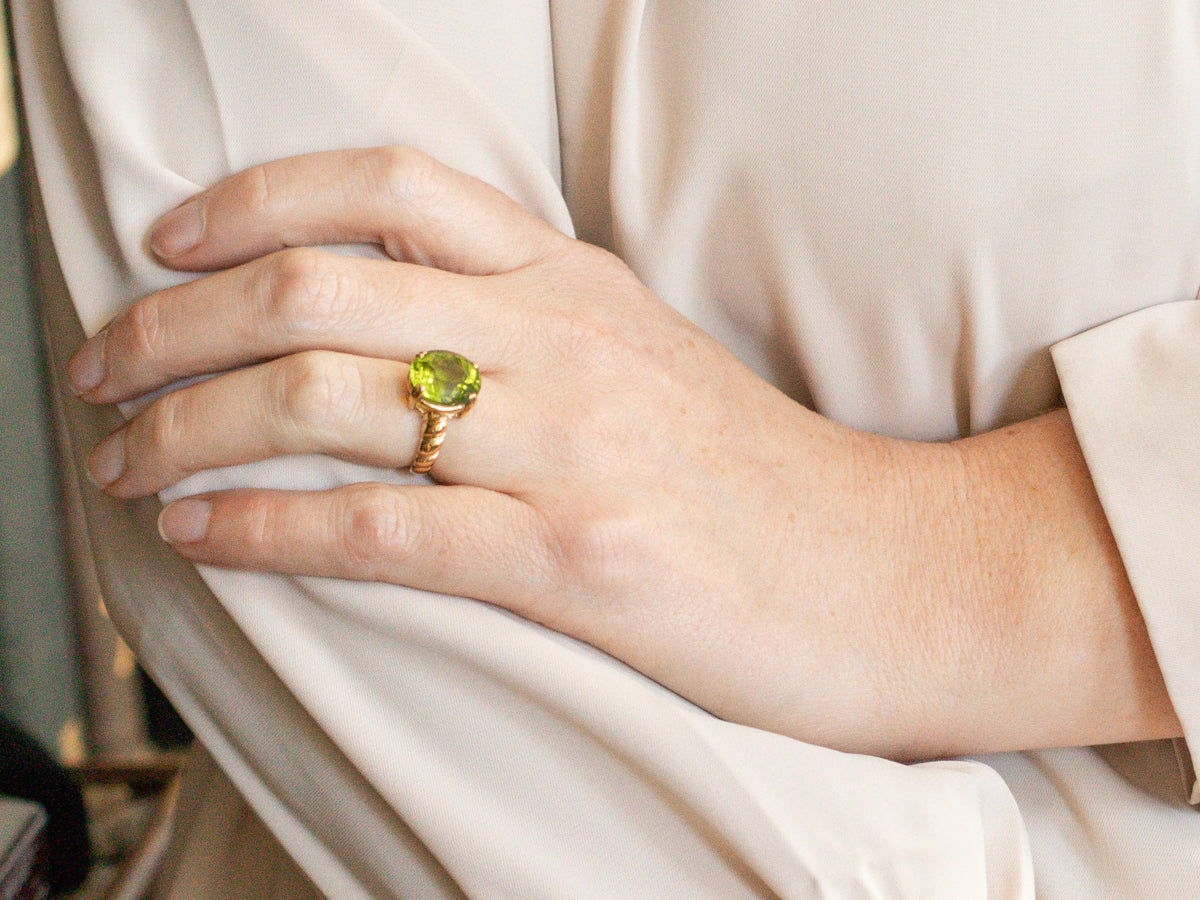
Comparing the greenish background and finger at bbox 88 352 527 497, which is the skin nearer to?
finger at bbox 88 352 527 497

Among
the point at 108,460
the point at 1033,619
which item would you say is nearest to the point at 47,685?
the point at 108,460

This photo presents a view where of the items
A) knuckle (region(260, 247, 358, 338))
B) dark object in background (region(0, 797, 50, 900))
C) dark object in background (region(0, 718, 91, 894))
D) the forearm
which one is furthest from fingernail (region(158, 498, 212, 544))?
dark object in background (region(0, 718, 91, 894))

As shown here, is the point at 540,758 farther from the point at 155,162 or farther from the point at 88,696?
the point at 88,696

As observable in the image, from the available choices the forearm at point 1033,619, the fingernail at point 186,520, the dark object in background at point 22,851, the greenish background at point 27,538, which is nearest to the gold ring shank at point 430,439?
the fingernail at point 186,520

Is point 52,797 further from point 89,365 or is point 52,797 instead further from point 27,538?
point 89,365

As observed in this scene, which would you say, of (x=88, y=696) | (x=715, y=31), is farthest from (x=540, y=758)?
(x=88, y=696)

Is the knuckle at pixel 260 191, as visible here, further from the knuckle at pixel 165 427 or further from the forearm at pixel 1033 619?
the forearm at pixel 1033 619
